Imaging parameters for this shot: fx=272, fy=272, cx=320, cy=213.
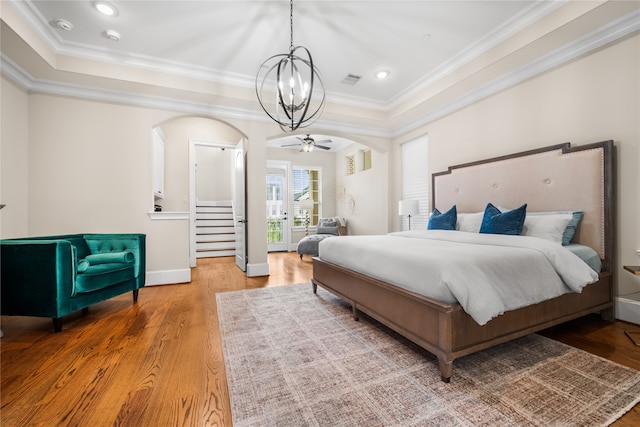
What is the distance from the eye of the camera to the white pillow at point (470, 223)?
3.19m

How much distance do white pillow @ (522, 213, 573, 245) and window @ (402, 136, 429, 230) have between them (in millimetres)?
1988

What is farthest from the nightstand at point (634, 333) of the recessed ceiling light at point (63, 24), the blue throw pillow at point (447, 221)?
the recessed ceiling light at point (63, 24)

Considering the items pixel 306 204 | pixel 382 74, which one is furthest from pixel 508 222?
pixel 306 204

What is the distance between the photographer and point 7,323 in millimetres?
2510

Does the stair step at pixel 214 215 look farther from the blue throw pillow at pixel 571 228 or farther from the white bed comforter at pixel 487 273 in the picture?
the blue throw pillow at pixel 571 228

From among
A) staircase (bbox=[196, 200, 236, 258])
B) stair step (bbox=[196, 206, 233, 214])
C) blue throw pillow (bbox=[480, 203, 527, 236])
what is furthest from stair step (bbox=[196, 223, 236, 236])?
blue throw pillow (bbox=[480, 203, 527, 236])

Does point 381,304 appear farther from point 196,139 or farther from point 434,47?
point 196,139

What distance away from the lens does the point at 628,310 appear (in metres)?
2.42

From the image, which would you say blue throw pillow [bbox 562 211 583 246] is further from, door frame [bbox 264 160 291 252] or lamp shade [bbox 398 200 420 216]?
door frame [bbox 264 160 291 252]

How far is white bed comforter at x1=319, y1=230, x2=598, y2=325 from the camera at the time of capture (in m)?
1.58

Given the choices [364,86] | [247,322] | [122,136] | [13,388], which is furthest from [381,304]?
[122,136]

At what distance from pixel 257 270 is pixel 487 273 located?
3.50 meters

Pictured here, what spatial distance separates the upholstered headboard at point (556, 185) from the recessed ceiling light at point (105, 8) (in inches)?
172

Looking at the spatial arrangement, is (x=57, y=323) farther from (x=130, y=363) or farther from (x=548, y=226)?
(x=548, y=226)
